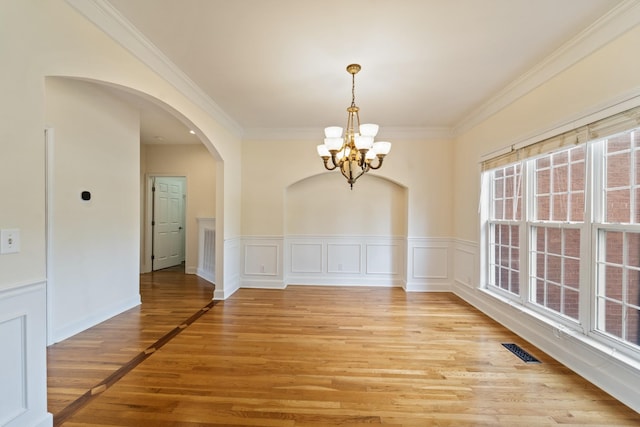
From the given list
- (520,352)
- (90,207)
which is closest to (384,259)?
(520,352)

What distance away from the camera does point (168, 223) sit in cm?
673

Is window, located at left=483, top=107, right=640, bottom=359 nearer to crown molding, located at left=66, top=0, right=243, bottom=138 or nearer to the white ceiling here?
the white ceiling

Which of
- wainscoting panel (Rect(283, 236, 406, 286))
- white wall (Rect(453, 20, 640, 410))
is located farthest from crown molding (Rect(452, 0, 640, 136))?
wainscoting panel (Rect(283, 236, 406, 286))

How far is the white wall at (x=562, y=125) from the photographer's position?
201 cm

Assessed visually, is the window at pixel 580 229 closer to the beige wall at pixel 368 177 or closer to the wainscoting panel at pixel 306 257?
the beige wall at pixel 368 177

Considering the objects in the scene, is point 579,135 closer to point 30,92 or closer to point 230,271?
point 30,92

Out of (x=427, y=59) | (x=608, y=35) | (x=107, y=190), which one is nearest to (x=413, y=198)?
(x=427, y=59)

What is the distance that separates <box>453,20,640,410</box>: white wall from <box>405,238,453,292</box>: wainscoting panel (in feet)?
2.05

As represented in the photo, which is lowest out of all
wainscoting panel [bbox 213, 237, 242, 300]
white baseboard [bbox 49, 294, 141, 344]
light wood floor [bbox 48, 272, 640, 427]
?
light wood floor [bbox 48, 272, 640, 427]

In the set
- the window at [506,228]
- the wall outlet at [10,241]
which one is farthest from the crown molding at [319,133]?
the wall outlet at [10,241]

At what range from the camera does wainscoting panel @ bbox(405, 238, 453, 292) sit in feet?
16.3

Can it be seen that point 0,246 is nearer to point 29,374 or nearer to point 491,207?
point 29,374

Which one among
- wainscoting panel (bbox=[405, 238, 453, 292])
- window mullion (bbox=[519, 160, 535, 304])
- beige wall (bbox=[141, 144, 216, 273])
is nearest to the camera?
window mullion (bbox=[519, 160, 535, 304])

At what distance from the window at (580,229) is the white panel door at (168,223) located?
6.53m
